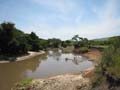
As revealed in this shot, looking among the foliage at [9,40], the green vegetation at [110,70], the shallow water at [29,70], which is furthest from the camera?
the foliage at [9,40]

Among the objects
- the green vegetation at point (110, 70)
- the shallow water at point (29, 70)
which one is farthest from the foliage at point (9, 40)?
the green vegetation at point (110, 70)

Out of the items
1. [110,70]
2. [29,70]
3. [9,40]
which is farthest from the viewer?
[9,40]

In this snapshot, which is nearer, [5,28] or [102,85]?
[102,85]

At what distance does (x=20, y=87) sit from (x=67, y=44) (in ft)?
237

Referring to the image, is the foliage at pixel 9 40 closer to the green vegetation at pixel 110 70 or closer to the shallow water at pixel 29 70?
the shallow water at pixel 29 70

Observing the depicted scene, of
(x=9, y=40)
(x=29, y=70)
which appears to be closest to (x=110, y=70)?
(x=29, y=70)

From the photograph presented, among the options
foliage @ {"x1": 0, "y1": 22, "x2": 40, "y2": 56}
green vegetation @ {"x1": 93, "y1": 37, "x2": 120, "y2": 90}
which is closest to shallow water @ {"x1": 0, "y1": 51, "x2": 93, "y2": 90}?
foliage @ {"x1": 0, "y1": 22, "x2": 40, "y2": 56}

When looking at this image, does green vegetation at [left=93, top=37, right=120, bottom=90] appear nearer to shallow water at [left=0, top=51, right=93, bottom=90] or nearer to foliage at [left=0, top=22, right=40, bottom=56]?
shallow water at [left=0, top=51, right=93, bottom=90]

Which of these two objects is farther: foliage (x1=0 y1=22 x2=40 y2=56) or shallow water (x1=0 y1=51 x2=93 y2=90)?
foliage (x1=0 y1=22 x2=40 y2=56)

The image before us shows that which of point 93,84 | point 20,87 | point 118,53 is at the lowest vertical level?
point 20,87

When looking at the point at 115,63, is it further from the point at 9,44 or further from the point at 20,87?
the point at 9,44

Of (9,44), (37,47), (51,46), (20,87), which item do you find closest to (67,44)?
(51,46)

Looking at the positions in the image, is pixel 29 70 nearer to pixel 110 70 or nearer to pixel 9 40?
pixel 9 40

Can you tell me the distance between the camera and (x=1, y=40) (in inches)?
1414
